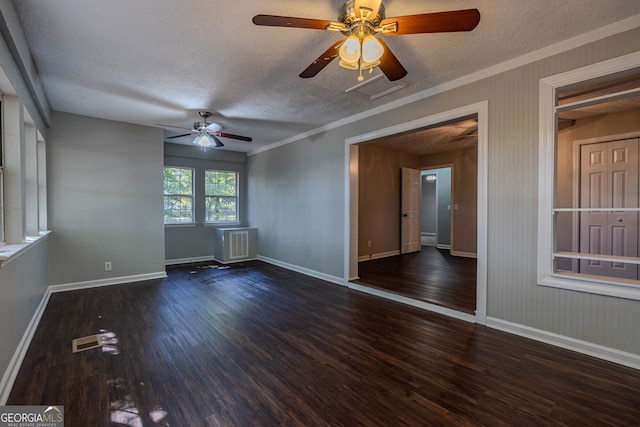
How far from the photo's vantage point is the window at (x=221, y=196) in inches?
261

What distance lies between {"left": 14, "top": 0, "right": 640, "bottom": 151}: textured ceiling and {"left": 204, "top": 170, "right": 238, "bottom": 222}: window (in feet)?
9.35

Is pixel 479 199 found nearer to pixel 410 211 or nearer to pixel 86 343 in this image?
pixel 86 343

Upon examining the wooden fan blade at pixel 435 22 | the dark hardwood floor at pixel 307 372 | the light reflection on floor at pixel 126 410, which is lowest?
the light reflection on floor at pixel 126 410

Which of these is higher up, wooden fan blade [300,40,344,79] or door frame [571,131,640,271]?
wooden fan blade [300,40,344,79]

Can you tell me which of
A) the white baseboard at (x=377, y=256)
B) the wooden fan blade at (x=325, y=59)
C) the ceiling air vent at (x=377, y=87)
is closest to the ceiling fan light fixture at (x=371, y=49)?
the wooden fan blade at (x=325, y=59)

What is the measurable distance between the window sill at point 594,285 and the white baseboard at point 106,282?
5343mm

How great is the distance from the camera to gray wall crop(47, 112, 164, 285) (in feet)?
13.5

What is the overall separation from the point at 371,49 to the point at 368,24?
15 centimetres

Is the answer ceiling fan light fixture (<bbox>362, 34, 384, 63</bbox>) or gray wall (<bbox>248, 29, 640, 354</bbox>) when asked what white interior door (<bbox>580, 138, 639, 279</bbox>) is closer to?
gray wall (<bbox>248, 29, 640, 354</bbox>)

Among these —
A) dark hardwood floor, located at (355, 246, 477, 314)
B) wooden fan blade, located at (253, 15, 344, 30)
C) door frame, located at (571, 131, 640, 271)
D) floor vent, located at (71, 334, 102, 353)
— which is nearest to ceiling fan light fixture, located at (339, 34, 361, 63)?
wooden fan blade, located at (253, 15, 344, 30)

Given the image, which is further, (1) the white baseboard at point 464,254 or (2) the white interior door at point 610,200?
(1) the white baseboard at point 464,254

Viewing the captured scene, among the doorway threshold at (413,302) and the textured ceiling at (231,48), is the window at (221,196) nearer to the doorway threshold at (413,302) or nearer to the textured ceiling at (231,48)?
the textured ceiling at (231,48)

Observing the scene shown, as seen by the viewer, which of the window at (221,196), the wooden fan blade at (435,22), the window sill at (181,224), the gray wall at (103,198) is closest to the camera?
the wooden fan blade at (435,22)

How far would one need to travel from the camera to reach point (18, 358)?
2.21m
